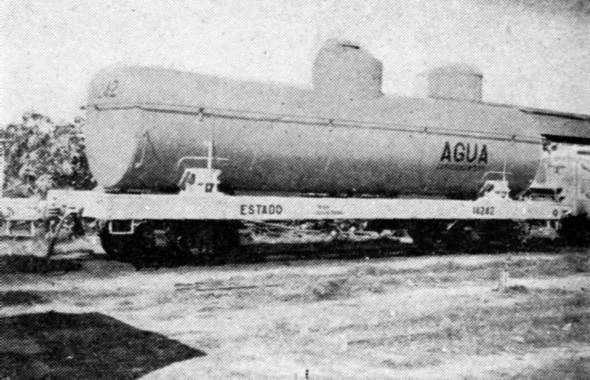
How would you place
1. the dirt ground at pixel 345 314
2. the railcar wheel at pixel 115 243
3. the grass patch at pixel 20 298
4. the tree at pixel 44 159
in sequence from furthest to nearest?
the tree at pixel 44 159 → the railcar wheel at pixel 115 243 → the grass patch at pixel 20 298 → the dirt ground at pixel 345 314

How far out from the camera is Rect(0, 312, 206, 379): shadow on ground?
534cm

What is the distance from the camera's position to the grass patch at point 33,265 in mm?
10602

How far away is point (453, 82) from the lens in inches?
591

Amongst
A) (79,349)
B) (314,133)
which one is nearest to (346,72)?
(314,133)

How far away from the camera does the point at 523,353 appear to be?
6348mm

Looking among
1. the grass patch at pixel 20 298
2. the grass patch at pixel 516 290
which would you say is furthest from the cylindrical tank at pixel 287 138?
the grass patch at pixel 516 290

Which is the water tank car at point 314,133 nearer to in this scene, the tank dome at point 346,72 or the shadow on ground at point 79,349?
the tank dome at point 346,72

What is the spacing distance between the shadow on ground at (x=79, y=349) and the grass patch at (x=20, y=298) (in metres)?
0.70

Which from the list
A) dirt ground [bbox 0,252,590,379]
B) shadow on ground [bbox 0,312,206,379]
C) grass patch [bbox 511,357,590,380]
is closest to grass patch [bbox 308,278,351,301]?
dirt ground [bbox 0,252,590,379]

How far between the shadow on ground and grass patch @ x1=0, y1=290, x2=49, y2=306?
0.70 meters

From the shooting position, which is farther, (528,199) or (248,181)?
(528,199)

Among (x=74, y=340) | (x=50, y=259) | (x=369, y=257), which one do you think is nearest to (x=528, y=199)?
(x=369, y=257)

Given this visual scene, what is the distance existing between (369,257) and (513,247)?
15.2ft

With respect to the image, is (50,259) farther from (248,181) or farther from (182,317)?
(182,317)
